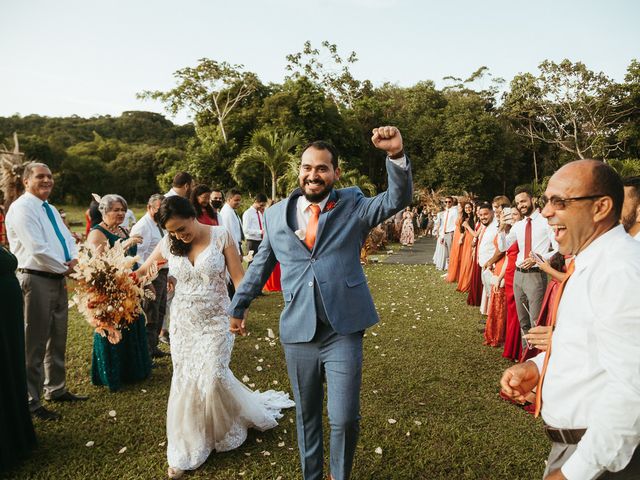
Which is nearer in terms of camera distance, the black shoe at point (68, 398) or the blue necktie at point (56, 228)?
the blue necktie at point (56, 228)

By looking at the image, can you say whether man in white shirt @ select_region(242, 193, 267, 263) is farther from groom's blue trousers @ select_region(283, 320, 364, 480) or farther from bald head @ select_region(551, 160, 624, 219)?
bald head @ select_region(551, 160, 624, 219)

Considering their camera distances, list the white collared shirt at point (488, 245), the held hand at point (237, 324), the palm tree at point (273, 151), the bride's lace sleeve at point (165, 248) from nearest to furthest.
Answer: the held hand at point (237, 324) < the bride's lace sleeve at point (165, 248) < the white collared shirt at point (488, 245) < the palm tree at point (273, 151)

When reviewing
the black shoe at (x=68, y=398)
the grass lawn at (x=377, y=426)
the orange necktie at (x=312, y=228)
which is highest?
the orange necktie at (x=312, y=228)

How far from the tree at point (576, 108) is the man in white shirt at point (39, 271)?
3407cm

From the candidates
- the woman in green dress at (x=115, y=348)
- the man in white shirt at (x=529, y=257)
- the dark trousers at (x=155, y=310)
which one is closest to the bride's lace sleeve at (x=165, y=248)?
the woman in green dress at (x=115, y=348)

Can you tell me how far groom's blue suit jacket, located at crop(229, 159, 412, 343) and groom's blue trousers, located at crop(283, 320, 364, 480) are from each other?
116 millimetres

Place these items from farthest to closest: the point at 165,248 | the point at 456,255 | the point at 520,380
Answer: the point at 456,255 → the point at 165,248 → the point at 520,380

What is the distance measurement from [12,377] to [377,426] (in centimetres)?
324

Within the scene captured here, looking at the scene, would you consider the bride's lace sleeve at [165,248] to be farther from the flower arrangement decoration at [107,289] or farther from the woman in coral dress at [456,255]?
the woman in coral dress at [456,255]

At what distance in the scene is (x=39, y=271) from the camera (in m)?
4.61

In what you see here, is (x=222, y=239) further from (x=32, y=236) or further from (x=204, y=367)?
(x=32, y=236)

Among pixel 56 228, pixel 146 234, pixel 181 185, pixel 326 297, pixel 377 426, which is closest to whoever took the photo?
pixel 326 297

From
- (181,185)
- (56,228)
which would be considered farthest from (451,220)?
(56,228)

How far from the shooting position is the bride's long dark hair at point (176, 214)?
3.78 meters
